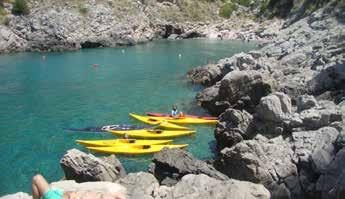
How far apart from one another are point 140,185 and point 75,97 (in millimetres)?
28553

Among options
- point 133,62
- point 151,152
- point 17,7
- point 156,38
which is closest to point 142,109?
point 151,152

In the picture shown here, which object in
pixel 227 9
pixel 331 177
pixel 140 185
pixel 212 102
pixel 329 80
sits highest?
pixel 227 9

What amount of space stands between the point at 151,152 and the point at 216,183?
10.9m

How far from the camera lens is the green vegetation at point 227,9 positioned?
120m

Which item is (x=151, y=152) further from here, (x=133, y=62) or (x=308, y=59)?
(x=133, y=62)

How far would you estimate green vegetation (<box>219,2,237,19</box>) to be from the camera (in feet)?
394

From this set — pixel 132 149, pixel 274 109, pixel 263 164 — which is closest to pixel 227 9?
pixel 132 149

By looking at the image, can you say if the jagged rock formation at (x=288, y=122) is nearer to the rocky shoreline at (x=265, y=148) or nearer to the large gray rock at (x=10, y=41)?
the rocky shoreline at (x=265, y=148)

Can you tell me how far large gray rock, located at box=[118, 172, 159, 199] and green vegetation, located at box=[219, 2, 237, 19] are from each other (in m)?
105

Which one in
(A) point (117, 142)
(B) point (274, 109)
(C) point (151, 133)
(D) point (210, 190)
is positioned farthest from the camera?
(C) point (151, 133)

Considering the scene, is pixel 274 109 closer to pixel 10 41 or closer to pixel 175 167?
pixel 175 167

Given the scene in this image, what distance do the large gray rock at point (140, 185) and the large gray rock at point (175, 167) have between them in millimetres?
1590

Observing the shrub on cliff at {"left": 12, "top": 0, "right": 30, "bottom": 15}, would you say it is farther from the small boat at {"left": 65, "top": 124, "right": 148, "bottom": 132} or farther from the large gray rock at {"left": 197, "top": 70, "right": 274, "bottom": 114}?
the large gray rock at {"left": 197, "top": 70, "right": 274, "bottom": 114}

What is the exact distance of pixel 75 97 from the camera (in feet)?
148
